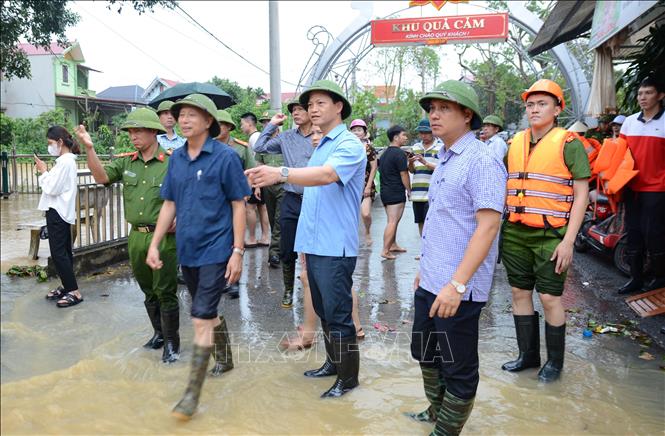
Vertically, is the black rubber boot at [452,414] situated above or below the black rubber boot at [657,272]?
below

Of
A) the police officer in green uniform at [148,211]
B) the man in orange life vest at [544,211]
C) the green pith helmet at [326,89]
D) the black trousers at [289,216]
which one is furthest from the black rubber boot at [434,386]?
the black trousers at [289,216]

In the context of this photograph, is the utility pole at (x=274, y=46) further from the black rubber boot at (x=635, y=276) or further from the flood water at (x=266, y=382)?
the black rubber boot at (x=635, y=276)

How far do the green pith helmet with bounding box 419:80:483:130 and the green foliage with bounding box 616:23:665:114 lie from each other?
3344 mm

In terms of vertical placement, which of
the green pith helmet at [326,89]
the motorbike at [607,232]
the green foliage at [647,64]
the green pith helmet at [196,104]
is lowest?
the motorbike at [607,232]

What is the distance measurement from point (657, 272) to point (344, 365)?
400 cm

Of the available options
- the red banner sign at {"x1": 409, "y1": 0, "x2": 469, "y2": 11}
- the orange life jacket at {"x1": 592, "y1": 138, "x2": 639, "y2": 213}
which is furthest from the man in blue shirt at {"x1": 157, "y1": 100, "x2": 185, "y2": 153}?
the red banner sign at {"x1": 409, "y1": 0, "x2": 469, "y2": 11}

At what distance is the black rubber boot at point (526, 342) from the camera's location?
3908 millimetres

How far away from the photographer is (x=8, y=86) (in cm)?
158

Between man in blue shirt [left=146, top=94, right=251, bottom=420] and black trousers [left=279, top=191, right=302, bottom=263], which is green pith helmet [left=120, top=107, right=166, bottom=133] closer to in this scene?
man in blue shirt [left=146, top=94, right=251, bottom=420]

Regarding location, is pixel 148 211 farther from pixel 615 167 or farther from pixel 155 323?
pixel 615 167

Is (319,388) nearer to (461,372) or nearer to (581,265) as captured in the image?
(461,372)

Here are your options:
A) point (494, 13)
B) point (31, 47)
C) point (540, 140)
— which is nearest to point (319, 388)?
point (540, 140)

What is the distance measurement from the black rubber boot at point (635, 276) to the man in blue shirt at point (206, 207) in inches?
170

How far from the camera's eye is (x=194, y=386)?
285 cm
